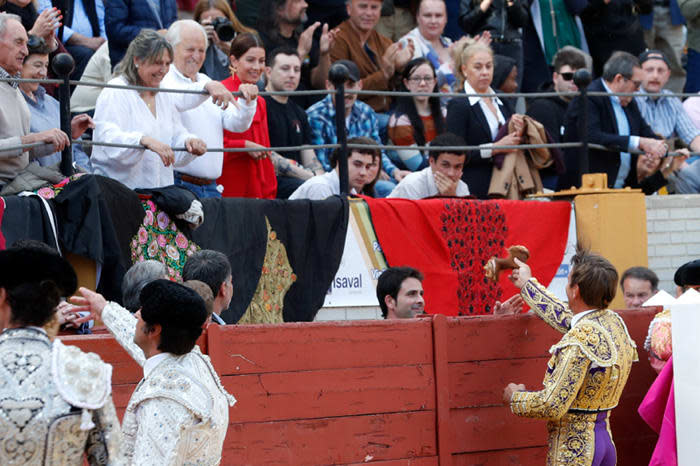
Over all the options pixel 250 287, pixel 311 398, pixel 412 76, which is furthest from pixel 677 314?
pixel 412 76

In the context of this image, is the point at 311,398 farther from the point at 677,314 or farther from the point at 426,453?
the point at 677,314

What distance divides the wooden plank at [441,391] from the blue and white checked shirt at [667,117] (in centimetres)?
399

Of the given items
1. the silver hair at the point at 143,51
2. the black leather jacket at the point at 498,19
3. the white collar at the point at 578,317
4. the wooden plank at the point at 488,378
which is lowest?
the wooden plank at the point at 488,378

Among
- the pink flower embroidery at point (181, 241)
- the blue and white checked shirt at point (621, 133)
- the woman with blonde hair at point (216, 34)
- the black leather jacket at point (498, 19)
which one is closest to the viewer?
the pink flower embroidery at point (181, 241)

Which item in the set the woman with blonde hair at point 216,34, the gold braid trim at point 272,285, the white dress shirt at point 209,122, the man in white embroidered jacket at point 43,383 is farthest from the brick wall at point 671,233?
the man in white embroidered jacket at point 43,383

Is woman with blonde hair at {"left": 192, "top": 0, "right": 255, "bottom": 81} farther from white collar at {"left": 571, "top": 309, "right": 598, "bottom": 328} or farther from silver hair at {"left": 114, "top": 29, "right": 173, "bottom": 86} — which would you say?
white collar at {"left": 571, "top": 309, "right": 598, "bottom": 328}

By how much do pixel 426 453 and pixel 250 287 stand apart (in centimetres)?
167

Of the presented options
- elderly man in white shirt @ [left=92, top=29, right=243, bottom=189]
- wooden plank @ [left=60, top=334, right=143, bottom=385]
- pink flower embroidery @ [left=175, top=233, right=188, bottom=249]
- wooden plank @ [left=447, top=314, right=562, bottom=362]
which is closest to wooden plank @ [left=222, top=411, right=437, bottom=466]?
wooden plank @ [left=447, top=314, right=562, bottom=362]

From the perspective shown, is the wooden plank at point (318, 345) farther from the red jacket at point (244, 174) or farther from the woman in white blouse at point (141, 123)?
the red jacket at point (244, 174)

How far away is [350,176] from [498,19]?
133 inches

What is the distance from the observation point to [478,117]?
8867 mm

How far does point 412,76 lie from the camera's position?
368 inches

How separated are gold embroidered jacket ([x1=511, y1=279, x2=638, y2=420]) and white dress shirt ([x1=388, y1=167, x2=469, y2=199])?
2737mm

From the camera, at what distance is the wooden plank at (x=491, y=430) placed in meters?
6.12
